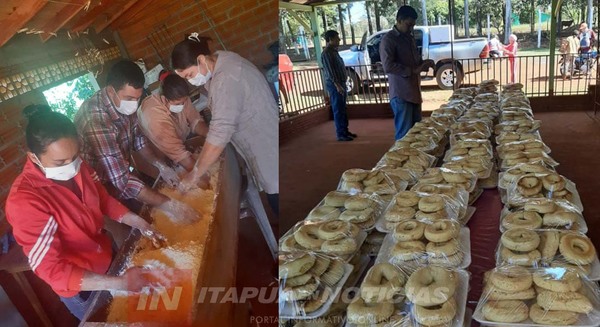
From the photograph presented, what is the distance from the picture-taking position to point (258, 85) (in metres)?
0.81

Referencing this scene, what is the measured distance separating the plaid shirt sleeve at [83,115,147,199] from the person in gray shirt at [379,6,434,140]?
2289 millimetres

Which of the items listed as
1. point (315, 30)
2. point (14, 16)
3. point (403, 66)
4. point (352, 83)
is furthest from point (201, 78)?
point (352, 83)

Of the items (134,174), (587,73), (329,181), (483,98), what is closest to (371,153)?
(329,181)

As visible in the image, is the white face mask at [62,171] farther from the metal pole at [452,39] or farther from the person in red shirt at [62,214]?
the metal pole at [452,39]

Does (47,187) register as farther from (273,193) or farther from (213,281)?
(273,193)

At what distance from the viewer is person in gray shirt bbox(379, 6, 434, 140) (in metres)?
2.74

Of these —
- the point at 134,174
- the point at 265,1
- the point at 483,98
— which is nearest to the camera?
the point at 134,174

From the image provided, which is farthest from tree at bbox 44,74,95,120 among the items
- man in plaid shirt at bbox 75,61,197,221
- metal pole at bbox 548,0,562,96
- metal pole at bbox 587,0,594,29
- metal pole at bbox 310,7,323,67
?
metal pole at bbox 587,0,594,29

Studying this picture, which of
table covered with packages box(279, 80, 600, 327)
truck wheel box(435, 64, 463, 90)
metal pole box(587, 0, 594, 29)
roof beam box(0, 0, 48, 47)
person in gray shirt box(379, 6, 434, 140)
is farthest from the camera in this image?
truck wheel box(435, 64, 463, 90)

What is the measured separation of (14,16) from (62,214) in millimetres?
278

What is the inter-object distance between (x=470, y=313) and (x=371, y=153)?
233cm

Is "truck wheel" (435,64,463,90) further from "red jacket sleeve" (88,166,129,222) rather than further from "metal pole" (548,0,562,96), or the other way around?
"red jacket sleeve" (88,166,129,222)

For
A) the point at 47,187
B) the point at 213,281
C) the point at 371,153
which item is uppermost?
the point at 47,187

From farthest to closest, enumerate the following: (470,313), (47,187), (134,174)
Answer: (470,313)
(134,174)
(47,187)
